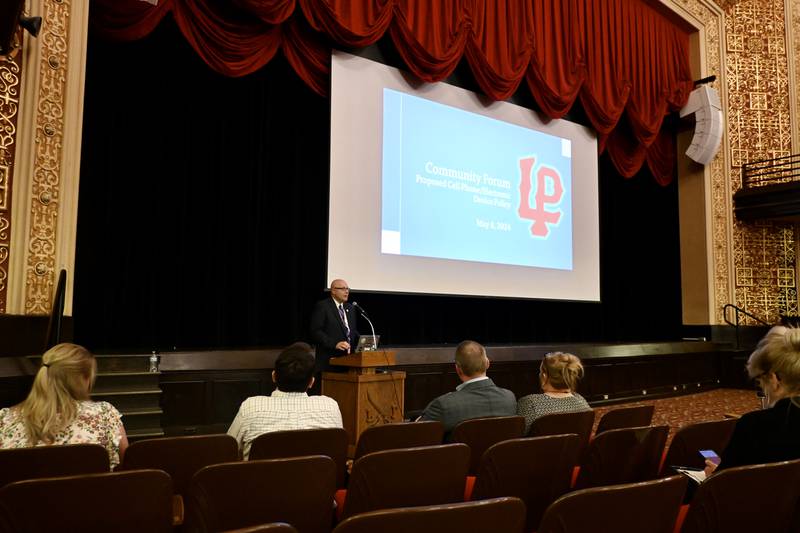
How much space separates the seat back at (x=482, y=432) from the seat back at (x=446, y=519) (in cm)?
127

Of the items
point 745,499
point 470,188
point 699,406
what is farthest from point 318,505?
point 699,406

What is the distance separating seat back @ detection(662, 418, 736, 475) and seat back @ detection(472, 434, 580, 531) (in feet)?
1.76

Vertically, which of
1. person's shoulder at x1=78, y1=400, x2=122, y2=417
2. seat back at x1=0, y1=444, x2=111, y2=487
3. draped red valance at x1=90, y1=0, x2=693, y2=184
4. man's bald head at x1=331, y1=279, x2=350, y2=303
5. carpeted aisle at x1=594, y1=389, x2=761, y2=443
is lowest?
carpeted aisle at x1=594, y1=389, x2=761, y2=443

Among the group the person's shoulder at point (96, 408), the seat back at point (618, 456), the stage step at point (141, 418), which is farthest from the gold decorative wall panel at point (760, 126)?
the person's shoulder at point (96, 408)

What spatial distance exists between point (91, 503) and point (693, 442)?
2089 millimetres

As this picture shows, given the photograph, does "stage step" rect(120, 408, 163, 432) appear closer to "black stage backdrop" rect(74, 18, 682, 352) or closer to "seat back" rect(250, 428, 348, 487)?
"black stage backdrop" rect(74, 18, 682, 352)

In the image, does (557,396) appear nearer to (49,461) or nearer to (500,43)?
(49,461)

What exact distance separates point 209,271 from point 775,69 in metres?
10.0

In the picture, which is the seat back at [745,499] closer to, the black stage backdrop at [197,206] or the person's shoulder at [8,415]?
the person's shoulder at [8,415]

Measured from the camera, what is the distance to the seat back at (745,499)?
1.47 m

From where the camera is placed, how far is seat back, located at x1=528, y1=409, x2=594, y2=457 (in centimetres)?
258

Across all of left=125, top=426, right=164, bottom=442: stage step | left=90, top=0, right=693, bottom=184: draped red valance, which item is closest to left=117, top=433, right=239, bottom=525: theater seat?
left=125, top=426, right=164, bottom=442: stage step

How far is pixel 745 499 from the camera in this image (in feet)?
4.99

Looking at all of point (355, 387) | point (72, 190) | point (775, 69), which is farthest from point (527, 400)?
point (775, 69)
